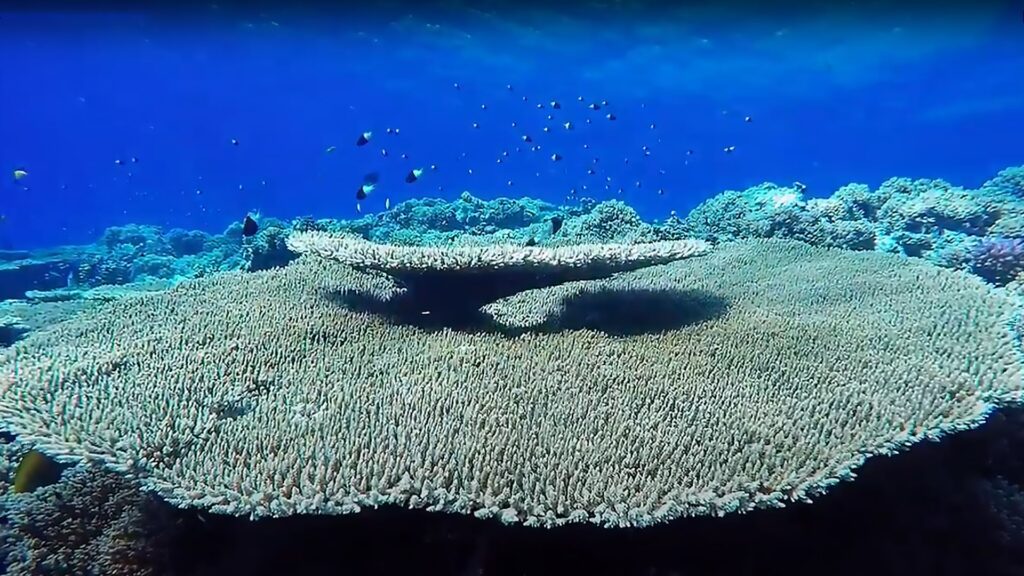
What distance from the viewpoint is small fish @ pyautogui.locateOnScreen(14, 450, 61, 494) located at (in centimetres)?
480

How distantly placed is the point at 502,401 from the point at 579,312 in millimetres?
2093

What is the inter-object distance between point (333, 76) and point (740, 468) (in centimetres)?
6590

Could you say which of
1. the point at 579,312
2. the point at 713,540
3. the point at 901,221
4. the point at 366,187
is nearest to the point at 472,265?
the point at 579,312

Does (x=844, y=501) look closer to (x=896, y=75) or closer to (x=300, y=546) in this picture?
(x=300, y=546)

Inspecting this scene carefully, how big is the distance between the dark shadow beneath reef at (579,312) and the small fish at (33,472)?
269 cm

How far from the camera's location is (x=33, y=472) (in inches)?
191

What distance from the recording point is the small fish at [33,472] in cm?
480

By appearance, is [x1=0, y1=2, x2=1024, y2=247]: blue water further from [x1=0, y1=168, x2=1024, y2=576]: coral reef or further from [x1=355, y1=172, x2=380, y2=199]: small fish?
[x1=0, y1=168, x2=1024, y2=576]: coral reef

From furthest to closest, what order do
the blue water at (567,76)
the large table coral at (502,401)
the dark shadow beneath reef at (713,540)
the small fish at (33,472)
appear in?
the blue water at (567,76), the small fish at (33,472), the dark shadow beneath reef at (713,540), the large table coral at (502,401)

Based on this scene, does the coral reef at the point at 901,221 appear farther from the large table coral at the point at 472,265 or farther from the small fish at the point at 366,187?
the small fish at the point at 366,187

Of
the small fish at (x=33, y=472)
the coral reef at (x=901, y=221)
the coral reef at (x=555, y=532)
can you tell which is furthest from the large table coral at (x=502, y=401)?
the coral reef at (x=901, y=221)

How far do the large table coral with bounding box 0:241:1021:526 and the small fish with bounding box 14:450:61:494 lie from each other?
806 millimetres

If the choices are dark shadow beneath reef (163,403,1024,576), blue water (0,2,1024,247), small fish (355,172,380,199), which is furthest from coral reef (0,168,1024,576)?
blue water (0,2,1024,247)

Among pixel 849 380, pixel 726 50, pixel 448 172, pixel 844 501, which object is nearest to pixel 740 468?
pixel 844 501
